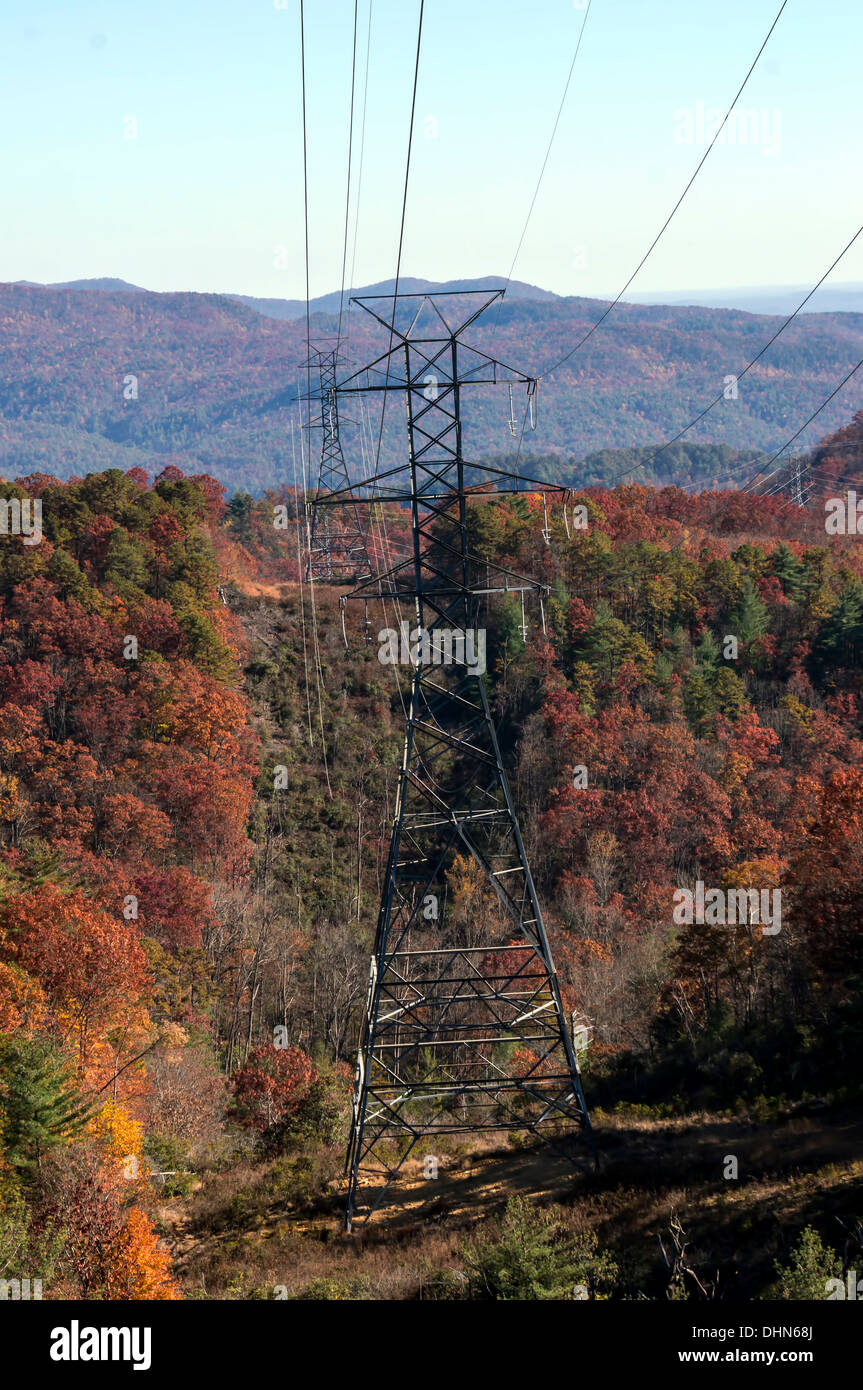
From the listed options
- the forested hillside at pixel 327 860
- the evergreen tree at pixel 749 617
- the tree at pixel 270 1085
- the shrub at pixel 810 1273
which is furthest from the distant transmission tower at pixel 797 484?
the shrub at pixel 810 1273

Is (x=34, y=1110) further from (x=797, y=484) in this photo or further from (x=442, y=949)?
(x=797, y=484)

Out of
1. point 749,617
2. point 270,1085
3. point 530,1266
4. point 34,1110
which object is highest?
point 749,617

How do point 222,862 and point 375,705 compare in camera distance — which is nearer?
point 222,862

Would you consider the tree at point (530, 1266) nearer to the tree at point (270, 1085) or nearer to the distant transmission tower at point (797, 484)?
the tree at point (270, 1085)

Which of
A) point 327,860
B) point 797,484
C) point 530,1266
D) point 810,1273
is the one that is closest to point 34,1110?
point 530,1266

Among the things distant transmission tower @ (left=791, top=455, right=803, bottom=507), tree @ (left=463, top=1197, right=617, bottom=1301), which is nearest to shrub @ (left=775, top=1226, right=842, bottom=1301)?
tree @ (left=463, top=1197, right=617, bottom=1301)

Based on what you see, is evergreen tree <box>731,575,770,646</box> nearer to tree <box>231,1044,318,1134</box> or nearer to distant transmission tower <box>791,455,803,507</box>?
tree <box>231,1044,318,1134</box>

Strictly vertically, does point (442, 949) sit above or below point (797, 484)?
below

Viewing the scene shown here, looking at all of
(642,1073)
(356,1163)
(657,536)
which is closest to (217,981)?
(642,1073)

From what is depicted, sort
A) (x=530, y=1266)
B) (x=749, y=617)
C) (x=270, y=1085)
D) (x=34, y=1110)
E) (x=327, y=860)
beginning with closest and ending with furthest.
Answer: (x=530, y=1266) → (x=34, y=1110) → (x=270, y=1085) → (x=327, y=860) → (x=749, y=617)

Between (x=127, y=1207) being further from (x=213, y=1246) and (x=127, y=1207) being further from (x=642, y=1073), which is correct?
(x=642, y=1073)
